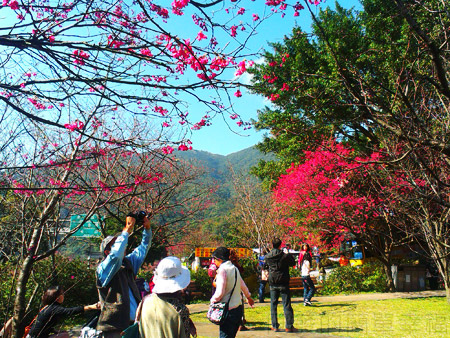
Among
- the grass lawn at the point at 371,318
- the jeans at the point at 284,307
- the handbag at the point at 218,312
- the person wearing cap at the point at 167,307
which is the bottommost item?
the grass lawn at the point at 371,318

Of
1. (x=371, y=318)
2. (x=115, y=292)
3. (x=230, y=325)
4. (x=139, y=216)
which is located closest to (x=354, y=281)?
(x=371, y=318)

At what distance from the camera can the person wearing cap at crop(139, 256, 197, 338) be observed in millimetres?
2465

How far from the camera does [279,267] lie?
676 cm

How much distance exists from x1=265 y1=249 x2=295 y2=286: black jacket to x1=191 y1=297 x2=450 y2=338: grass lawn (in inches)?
39.7

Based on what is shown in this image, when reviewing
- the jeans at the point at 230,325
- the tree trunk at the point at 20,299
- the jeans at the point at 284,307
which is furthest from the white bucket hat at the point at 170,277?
the jeans at the point at 284,307

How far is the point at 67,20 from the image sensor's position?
11.5 feet

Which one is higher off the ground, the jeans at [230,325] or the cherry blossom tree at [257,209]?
the cherry blossom tree at [257,209]

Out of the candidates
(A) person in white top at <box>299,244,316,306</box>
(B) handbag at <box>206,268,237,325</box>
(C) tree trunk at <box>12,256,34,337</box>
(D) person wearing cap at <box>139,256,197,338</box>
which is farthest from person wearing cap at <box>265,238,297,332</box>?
(C) tree trunk at <box>12,256,34,337</box>

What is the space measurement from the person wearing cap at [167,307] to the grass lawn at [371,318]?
4.75 meters

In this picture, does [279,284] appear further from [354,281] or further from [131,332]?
[354,281]

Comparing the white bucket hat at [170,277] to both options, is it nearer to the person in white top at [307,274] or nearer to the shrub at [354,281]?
the person in white top at [307,274]

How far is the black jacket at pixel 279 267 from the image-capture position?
665cm

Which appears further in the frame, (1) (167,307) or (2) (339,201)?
(2) (339,201)

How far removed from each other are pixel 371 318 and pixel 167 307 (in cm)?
677
